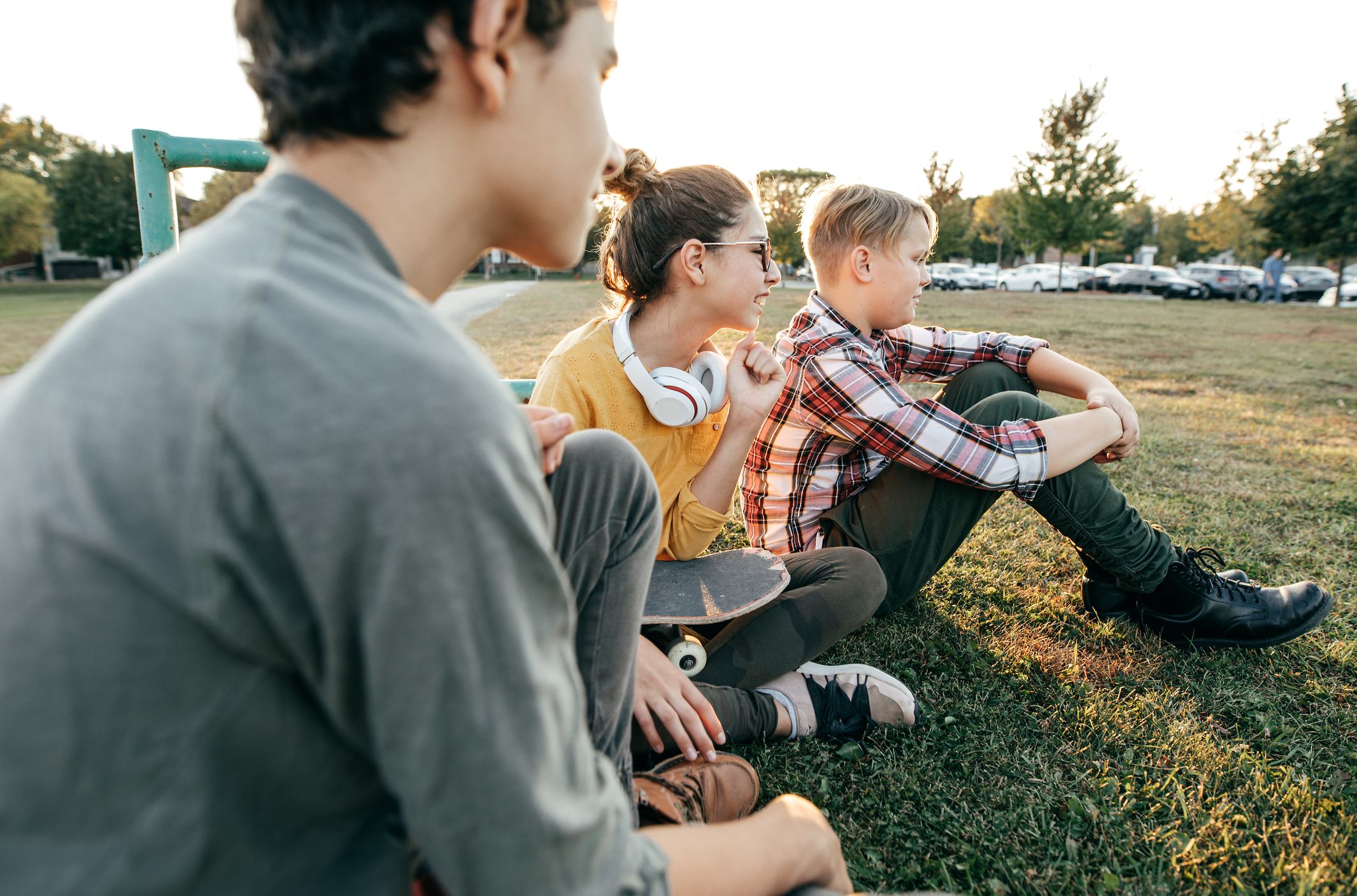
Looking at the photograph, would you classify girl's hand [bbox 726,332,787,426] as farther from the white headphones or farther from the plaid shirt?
the plaid shirt

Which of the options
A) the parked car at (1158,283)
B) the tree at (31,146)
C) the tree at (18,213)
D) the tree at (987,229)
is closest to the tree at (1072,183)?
the parked car at (1158,283)

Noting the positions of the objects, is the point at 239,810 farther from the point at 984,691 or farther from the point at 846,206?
the point at 846,206

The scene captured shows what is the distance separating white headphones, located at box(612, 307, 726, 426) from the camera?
7.77ft

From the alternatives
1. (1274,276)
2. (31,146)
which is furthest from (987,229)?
(31,146)

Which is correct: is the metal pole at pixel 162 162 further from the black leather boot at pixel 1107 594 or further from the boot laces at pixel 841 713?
the black leather boot at pixel 1107 594

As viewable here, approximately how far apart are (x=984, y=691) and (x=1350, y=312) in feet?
86.5

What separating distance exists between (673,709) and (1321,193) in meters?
34.8

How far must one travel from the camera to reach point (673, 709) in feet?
6.42

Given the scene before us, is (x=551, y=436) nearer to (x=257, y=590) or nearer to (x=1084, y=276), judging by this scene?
(x=257, y=590)

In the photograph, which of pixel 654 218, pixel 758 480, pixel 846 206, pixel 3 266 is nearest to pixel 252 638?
pixel 654 218

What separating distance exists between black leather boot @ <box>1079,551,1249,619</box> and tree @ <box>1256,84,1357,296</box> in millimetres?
31735

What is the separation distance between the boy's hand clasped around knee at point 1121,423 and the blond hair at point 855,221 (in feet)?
2.50

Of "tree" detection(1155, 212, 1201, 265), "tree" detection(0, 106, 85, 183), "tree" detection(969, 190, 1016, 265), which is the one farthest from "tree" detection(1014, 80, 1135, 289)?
"tree" detection(0, 106, 85, 183)

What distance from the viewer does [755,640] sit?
7.48 feet
